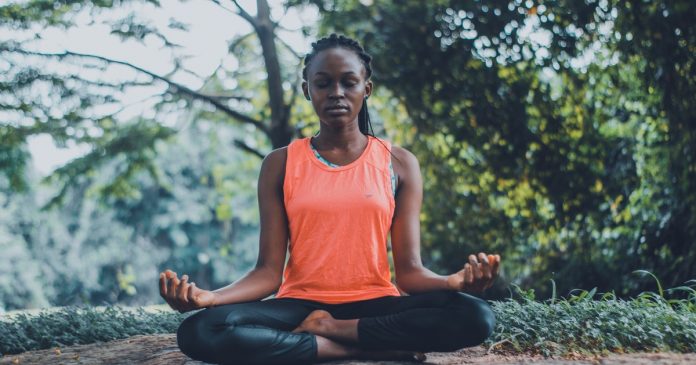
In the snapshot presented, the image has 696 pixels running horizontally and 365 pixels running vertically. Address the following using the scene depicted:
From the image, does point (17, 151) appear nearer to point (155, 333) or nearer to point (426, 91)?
point (155, 333)

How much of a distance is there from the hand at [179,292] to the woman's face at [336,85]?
108cm

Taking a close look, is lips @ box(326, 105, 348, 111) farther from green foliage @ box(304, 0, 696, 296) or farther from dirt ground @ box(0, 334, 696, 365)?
green foliage @ box(304, 0, 696, 296)

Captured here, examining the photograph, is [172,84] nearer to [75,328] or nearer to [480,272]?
[75,328]

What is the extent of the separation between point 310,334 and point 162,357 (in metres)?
1.08

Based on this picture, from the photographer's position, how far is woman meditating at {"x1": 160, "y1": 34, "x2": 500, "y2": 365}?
3.06 meters

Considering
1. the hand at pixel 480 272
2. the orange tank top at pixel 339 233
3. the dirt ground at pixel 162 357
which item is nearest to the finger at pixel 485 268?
the hand at pixel 480 272

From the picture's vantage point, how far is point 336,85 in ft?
11.2

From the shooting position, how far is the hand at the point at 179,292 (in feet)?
9.20

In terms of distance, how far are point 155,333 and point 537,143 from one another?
383 cm

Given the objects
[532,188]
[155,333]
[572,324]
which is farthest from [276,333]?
[532,188]

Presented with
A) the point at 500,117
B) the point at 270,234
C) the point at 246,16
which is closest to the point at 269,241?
the point at 270,234

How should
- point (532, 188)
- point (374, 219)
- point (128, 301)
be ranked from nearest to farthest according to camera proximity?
point (374, 219), point (532, 188), point (128, 301)

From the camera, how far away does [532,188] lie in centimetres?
664

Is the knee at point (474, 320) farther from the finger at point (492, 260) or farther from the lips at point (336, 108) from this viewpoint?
the lips at point (336, 108)
